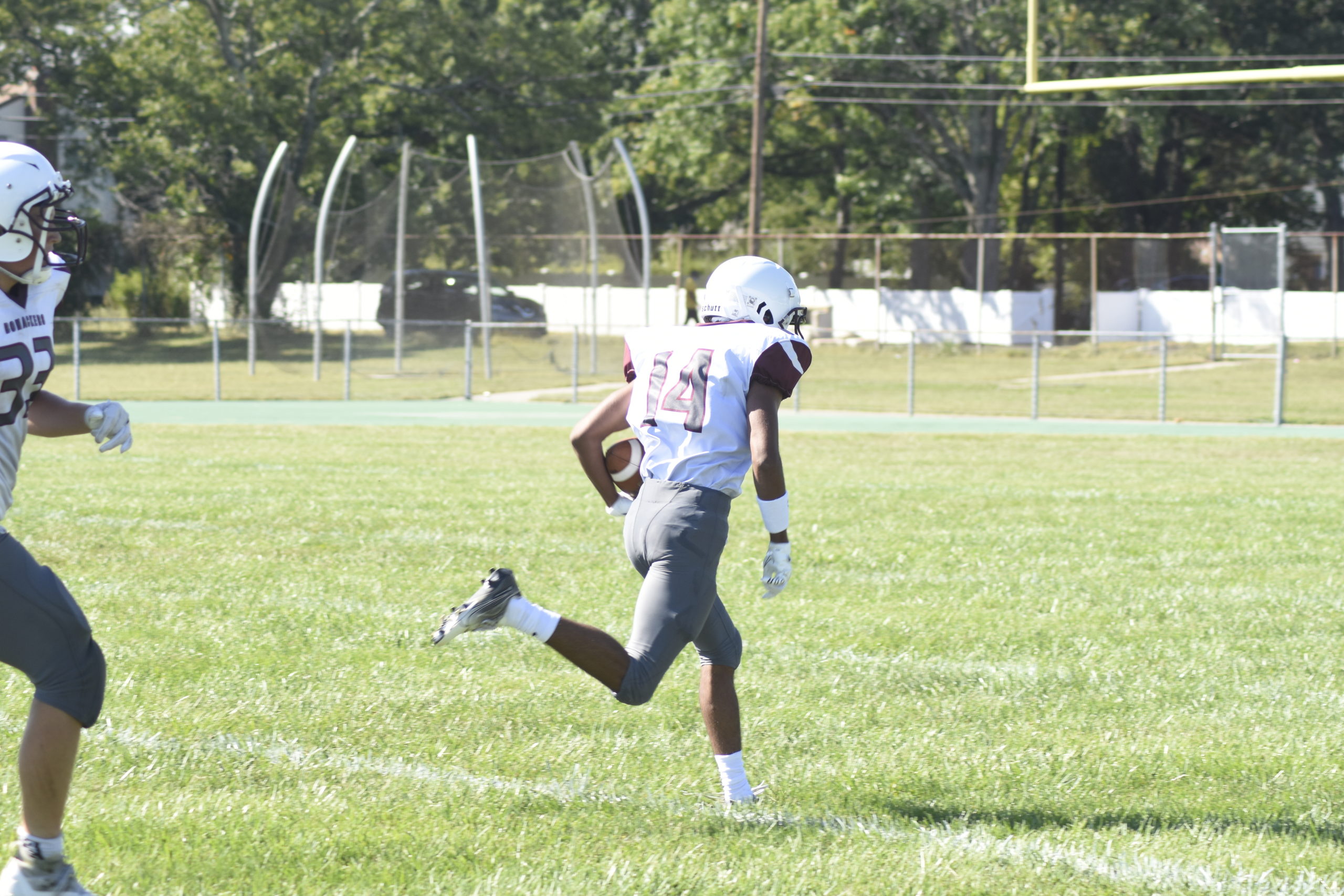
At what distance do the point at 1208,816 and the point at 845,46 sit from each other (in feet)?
107

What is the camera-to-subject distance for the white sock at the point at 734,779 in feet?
13.5

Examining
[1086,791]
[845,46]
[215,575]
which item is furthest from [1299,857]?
[845,46]

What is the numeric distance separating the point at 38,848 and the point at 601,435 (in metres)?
1.85

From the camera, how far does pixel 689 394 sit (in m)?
4.07

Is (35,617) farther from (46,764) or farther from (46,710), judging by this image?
(46,764)

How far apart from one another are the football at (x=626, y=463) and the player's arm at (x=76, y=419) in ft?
4.60

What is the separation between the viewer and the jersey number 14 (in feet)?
13.3

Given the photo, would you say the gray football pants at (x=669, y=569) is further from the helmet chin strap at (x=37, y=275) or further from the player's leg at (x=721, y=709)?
the helmet chin strap at (x=37, y=275)

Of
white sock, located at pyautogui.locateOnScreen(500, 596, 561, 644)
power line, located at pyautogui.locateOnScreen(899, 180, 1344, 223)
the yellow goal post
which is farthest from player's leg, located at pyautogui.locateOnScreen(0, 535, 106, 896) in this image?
power line, located at pyautogui.locateOnScreen(899, 180, 1344, 223)

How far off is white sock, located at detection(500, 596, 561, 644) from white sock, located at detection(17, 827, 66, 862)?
1.16m

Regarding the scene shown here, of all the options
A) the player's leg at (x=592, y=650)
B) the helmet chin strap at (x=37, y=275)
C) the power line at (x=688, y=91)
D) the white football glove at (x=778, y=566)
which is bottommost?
the player's leg at (x=592, y=650)

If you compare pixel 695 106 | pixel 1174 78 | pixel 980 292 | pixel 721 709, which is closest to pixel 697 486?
pixel 721 709

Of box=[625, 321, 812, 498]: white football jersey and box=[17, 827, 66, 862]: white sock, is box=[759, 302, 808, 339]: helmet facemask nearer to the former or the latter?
box=[625, 321, 812, 498]: white football jersey

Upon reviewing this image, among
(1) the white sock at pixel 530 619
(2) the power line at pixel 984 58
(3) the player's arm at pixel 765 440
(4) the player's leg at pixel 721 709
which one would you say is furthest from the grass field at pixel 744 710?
(2) the power line at pixel 984 58
